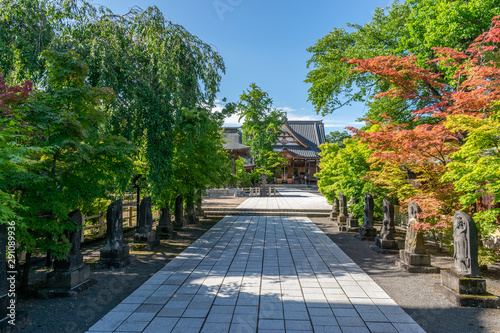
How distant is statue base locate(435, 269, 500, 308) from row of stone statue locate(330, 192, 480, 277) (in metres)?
0.11

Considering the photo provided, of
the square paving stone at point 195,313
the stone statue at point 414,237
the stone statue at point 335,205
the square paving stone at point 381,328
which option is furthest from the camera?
the stone statue at point 335,205

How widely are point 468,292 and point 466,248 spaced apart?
2.22ft

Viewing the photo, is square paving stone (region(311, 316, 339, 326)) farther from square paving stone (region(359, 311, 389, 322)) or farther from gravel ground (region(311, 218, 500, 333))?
gravel ground (region(311, 218, 500, 333))

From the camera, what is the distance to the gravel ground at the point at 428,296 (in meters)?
3.55

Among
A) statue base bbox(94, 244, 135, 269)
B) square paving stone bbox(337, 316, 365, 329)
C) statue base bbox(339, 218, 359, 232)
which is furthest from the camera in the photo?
statue base bbox(339, 218, 359, 232)

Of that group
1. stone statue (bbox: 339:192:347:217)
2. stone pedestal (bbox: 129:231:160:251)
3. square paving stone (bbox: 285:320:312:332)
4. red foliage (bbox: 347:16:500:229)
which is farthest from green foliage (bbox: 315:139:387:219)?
stone pedestal (bbox: 129:231:160:251)

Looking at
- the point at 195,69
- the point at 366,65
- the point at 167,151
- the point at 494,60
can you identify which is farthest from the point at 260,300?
the point at 494,60

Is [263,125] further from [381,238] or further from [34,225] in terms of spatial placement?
[34,225]

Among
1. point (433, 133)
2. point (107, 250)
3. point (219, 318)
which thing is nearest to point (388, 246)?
point (433, 133)

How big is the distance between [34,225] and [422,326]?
5.50m

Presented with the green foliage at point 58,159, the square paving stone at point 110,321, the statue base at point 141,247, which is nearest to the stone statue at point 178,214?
the statue base at point 141,247

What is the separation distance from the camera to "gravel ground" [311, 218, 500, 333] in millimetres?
3551

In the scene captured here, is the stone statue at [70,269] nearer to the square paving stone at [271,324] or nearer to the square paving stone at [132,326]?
the square paving stone at [132,326]

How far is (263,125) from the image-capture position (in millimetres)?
31766
